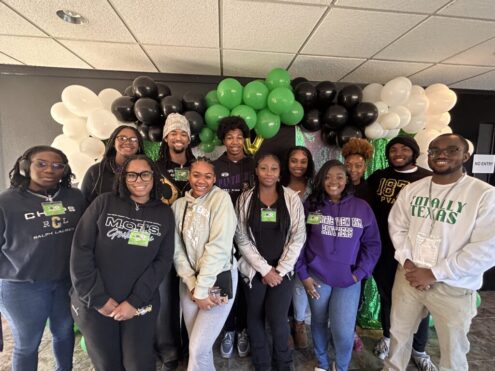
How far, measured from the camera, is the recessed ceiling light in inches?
68.9

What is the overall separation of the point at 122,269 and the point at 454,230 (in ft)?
6.35

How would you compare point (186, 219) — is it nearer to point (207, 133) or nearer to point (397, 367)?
point (207, 133)

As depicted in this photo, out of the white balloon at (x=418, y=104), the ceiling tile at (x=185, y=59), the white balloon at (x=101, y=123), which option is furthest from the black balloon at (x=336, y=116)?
the white balloon at (x=101, y=123)

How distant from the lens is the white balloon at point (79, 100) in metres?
2.36

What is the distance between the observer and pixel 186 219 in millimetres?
1505

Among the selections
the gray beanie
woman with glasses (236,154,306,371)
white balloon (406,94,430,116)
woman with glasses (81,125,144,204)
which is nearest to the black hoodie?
woman with glasses (81,125,144,204)

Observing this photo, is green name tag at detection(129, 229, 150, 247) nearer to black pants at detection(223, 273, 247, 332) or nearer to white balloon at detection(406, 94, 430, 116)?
black pants at detection(223, 273, 247, 332)

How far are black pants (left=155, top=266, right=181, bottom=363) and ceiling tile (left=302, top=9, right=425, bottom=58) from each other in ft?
7.36

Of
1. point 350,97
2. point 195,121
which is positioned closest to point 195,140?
point 195,121

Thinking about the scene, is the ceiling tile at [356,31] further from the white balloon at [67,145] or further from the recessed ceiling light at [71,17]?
the white balloon at [67,145]

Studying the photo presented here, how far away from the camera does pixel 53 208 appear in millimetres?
1498

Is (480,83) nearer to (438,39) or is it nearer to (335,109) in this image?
(438,39)

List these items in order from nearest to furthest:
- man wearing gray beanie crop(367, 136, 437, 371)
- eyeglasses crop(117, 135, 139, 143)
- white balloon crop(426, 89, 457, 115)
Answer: eyeglasses crop(117, 135, 139, 143)
man wearing gray beanie crop(367, 136, 437, 371)
white balloon crop(426, 89, 457, 115)

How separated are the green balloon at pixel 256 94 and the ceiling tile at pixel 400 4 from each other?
89cm
